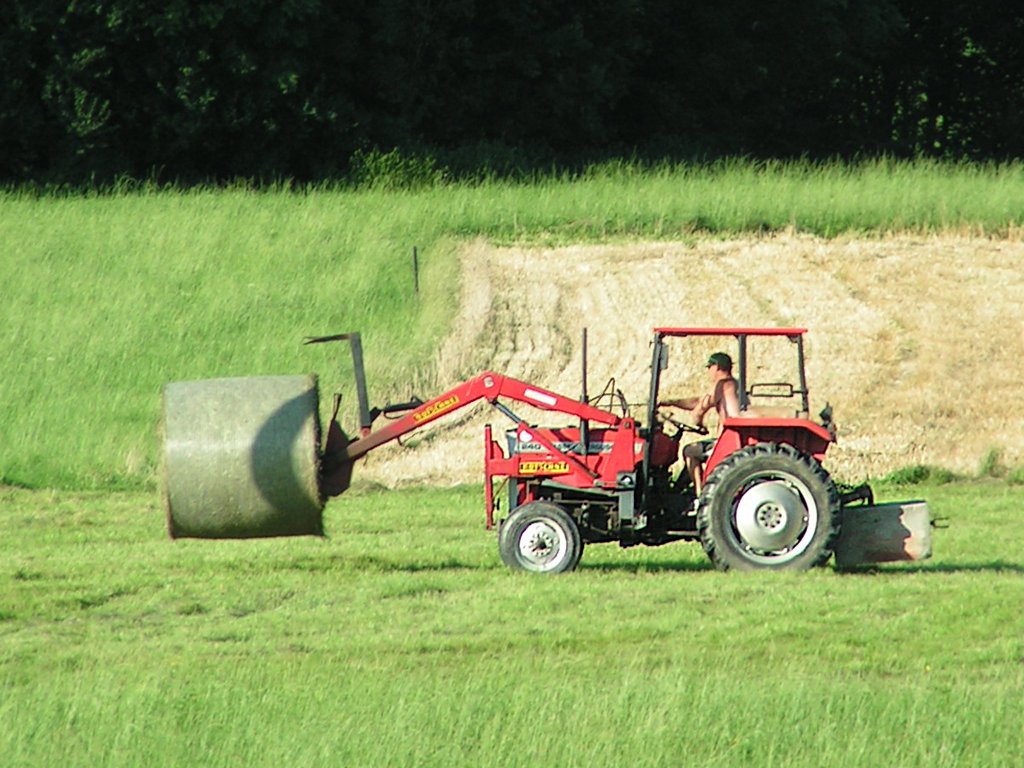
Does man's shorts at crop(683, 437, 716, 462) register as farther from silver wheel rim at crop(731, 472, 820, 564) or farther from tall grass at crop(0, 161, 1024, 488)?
tall grass at crop(0, 161, 1024, 488)

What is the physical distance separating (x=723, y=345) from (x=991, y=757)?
1521 cm

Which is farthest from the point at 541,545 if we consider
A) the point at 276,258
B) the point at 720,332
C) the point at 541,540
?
the point at 276,258

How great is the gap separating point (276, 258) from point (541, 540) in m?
13.9

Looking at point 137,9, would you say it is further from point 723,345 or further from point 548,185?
point 723,345

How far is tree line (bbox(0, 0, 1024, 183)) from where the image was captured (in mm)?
35844

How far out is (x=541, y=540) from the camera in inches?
534

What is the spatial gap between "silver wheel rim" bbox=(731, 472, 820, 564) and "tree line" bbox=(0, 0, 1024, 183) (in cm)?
2292

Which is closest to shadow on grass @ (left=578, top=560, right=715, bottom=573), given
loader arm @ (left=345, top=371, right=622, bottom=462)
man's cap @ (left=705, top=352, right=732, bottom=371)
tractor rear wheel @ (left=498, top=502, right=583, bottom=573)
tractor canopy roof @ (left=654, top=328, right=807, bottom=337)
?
tractor rear wheel @ (left=498, top=502, right=583, bottom=573)

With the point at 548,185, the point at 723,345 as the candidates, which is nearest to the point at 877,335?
the point at 723,345

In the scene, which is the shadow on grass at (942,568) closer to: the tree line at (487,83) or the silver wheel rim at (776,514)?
the silver wheel rim at (776,514)

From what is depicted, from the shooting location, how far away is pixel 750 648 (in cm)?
1068

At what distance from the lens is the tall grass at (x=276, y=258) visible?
72.7ft

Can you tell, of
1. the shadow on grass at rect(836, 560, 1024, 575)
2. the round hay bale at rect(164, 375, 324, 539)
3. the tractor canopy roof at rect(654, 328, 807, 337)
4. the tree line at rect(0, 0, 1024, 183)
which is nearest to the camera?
the round hay bale at rect(164, 375, 324, 539)

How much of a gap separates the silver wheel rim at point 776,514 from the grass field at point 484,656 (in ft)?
1.02
